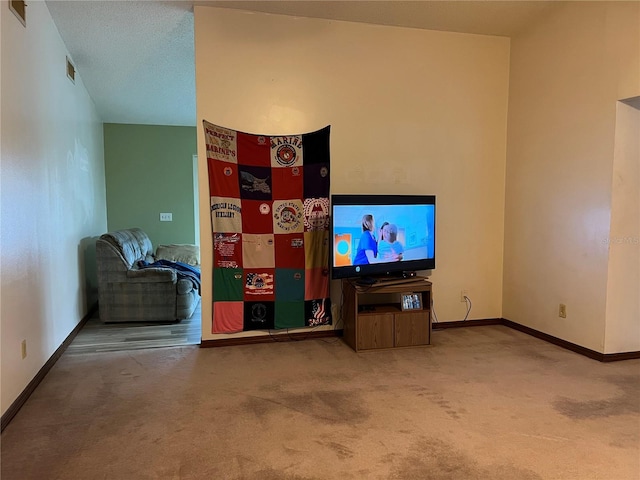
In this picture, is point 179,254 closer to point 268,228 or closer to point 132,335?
point 132,335

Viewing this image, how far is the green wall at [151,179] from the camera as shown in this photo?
22.3 ft

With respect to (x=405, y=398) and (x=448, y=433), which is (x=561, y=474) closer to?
(x=448, y=433)

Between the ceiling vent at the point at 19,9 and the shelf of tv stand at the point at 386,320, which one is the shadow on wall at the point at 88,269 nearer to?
the ceiling vent at the point at 19,9

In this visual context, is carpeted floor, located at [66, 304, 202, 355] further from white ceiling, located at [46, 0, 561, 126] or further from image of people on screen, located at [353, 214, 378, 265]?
white ceiling, located at [46, 0, 561, 126]

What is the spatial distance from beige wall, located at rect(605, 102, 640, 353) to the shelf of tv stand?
4.46 ft

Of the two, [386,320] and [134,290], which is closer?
[386,320]

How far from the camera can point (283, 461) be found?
6.34 ft

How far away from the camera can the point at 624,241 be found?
126 inches

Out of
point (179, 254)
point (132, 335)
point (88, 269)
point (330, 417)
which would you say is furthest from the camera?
point (179, 254)

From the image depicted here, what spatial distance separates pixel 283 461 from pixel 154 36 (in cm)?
365

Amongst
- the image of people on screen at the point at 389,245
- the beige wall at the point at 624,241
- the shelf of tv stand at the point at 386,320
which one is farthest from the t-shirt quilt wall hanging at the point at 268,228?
the beige wall at the point at 624,241

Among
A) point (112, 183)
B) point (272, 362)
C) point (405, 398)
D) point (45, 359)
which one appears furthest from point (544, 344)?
point (112, 183)

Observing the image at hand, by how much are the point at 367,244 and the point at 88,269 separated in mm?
3312

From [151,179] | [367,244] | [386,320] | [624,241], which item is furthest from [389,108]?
[151,179]
